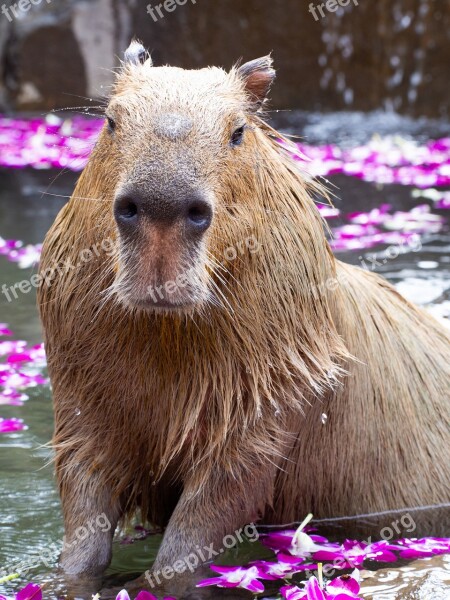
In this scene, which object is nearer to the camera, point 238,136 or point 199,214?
point 199,214

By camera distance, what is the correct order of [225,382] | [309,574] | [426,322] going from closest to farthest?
[225,382] < [309,574] < [426,322]

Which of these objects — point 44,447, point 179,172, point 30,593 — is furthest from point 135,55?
point 44,447

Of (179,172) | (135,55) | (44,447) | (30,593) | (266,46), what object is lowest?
Result: (30,593)

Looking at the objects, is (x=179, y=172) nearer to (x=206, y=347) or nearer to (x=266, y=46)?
(x=206, y=347)

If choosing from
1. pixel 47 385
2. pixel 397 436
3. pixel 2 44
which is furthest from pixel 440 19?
pixel 397 436

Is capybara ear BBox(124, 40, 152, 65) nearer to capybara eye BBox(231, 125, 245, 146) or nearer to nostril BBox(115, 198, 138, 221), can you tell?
capybara eye BBox(231, 125, 245, 146)

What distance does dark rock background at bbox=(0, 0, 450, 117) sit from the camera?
517 inches

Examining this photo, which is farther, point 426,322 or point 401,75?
point 401,75

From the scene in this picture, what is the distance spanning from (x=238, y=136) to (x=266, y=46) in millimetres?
10488

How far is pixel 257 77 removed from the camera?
142 inches

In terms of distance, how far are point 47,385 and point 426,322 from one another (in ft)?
6.85

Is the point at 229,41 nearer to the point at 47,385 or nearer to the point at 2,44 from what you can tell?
the point at 2,44

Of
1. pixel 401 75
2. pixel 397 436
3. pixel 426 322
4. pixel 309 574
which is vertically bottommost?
pixel 309 574

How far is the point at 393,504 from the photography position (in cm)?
413
